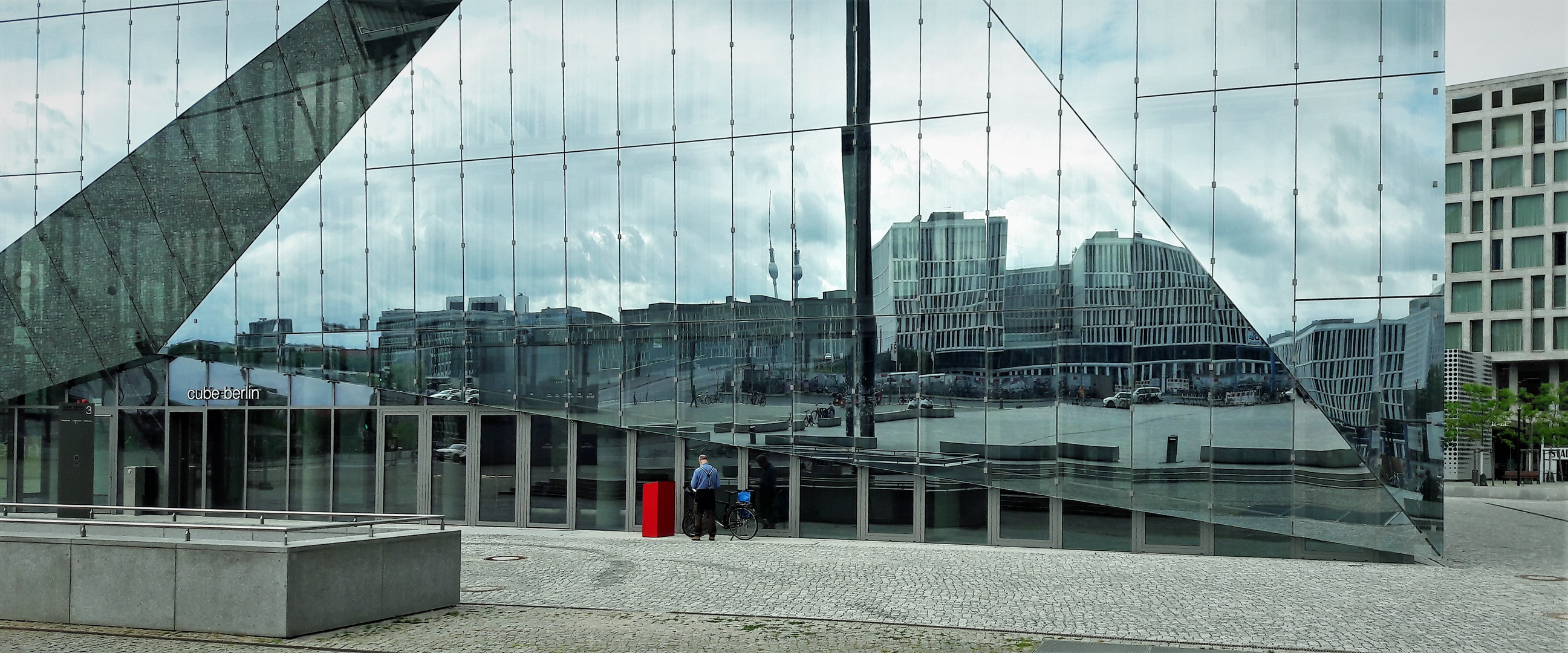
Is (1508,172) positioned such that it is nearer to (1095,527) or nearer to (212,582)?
(1095,527)

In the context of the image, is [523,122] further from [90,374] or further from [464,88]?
[90,374]

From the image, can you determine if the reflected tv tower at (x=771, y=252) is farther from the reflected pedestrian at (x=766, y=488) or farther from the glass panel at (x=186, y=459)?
the glass panel at (x=186, y=459)

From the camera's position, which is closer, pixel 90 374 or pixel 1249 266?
pixel 1249 266

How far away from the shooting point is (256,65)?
22469 millimetres

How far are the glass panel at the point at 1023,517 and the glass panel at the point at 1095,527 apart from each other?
26cm

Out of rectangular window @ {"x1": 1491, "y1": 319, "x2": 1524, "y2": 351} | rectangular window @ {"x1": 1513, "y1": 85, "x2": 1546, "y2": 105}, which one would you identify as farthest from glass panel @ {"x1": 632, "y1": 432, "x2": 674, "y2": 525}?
rectangular window @ {"x1": 1513, "y1": 85, "x2": 1546, "y2": 105}

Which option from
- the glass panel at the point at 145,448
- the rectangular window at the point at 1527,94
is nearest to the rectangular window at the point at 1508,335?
the rectangular window at the point at 1527,94

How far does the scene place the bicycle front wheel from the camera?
1859 centimetres

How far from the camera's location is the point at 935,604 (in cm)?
1205

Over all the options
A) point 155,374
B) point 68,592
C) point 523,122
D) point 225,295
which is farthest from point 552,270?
point 68,592

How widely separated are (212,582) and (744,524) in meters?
9.10

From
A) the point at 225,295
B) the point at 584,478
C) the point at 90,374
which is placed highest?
the point at 225,295

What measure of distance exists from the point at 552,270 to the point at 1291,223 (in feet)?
36.6

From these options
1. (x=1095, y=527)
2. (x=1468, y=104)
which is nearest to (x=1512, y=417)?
(x=1468, y=104)
